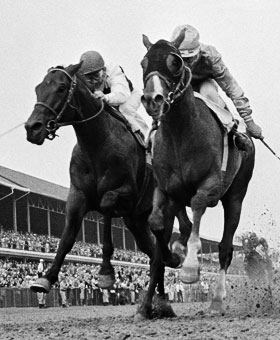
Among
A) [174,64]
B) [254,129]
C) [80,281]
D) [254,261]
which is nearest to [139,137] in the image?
[254,129]

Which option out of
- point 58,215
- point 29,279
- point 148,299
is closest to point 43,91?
point 148,299

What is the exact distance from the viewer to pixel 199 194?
24.3ft

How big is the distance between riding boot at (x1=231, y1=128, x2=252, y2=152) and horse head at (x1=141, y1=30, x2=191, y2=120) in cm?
102

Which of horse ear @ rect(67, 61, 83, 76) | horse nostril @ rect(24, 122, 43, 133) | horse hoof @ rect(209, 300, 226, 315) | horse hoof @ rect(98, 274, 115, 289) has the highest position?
horse ear @ rect(67, 61, 83, 76)

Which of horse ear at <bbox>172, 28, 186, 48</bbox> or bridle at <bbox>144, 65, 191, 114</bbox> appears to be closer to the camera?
bridle at <bbox>144, 65, 191, 114</bbox>

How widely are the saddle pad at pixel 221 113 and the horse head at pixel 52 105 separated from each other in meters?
1.27

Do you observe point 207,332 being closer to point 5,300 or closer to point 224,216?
point 224,216

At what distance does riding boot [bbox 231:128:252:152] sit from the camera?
27.3ft

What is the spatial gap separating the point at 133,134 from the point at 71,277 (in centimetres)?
2018

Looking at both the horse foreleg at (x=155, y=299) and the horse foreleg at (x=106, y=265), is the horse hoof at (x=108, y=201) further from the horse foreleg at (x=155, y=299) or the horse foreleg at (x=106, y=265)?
the horse foreleg at (x=155, y=299)

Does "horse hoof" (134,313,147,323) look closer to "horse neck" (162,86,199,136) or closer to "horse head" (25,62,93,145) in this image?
"horse neck" (162,86,199,136)

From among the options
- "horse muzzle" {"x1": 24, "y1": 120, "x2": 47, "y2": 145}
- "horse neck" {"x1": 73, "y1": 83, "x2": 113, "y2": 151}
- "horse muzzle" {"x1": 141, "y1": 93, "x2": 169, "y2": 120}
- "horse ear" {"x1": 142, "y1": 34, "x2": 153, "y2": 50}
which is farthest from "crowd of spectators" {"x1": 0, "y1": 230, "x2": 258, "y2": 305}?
"horse muzzle" {"x1": 141, "y1": 93, "x2": 169, "y2": 120}

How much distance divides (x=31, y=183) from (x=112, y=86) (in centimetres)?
3121

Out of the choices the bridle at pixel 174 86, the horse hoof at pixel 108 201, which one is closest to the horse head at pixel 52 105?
the horse hoof at pixel 108 201
